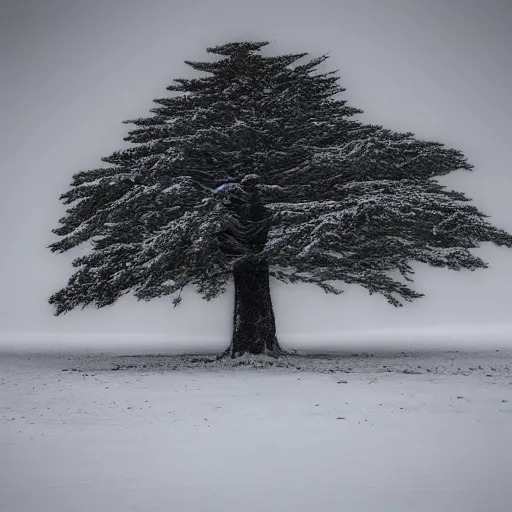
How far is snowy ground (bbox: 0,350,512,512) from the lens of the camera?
6078 mm

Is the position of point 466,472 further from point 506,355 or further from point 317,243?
point 506,355

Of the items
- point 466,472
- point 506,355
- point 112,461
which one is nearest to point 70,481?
point 112,461

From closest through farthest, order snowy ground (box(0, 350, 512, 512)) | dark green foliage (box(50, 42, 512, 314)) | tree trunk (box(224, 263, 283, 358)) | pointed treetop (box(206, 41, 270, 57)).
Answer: snowy ground (box(0, 350, 512, 512))
dark green foliage (box(50, 42, 512, 314))
tree trunk (box(224, 263, 283, 358))
pointed treetop (box(206, 41, 270, 57))

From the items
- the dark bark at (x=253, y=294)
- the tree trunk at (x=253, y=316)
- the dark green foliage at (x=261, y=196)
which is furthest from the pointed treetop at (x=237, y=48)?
the tree trunk at (x=253, y=316)

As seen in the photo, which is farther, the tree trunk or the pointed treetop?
the pointed treetop

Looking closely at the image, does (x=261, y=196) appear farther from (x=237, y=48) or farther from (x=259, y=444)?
(x=259, y=444)

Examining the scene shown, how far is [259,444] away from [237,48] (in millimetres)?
19892

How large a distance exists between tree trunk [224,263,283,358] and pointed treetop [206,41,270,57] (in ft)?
29.1

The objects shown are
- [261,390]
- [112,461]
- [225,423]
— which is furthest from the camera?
[261,390]

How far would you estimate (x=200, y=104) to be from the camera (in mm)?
24453

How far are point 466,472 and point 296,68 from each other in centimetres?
2070

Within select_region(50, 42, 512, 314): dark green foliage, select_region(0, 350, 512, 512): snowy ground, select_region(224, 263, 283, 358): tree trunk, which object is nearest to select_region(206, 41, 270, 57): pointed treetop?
select_region(50, 42, 512, 314): dark green foliage

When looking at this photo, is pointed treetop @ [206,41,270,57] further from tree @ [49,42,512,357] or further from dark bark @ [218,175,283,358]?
dark bark @ [218,175,283,358]

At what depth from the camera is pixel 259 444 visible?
8469mm
